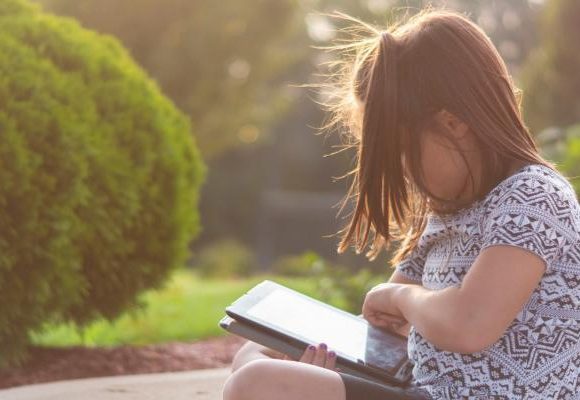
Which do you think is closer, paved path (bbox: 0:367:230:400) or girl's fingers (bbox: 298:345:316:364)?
girl's fingers (bbox: 298:345:316:364)

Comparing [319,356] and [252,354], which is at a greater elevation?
[319,356]

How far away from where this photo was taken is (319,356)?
7.75ft

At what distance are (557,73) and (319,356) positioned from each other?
11.4 metres

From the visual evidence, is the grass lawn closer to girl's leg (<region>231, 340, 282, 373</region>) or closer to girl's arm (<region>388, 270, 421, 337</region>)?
girl's leg (<region>231, 340, 282, 373</region>)

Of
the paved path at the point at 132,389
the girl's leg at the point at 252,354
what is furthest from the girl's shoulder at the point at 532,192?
the paved path at the point at 132,389

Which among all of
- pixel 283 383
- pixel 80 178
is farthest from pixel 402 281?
pixel 80 178

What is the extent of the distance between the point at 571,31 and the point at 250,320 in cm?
1112

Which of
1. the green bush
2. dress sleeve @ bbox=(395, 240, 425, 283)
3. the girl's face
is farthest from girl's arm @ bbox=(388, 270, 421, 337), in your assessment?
the green bush

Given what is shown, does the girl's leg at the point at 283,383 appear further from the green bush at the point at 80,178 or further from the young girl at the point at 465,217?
the green bush at the point at 80,178

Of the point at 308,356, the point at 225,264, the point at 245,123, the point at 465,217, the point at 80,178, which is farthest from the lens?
the point at 225,264

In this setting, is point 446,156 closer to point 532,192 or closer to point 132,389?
point 532,192

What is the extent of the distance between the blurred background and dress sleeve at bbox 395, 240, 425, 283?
666 mm

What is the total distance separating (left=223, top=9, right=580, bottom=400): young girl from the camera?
2.08 m

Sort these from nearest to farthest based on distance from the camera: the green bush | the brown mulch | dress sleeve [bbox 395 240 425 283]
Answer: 1. dress sleeve [bbox 395 240 425 283]
2. the green bush
3. the brown mulch
